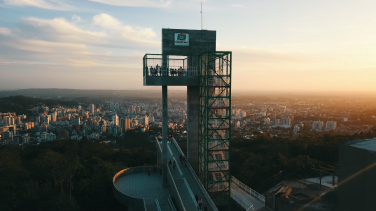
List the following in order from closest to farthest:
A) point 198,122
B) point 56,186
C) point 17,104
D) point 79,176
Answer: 1. point 198,122
2. point 56,186
3. point 79,176
4. point 17,104

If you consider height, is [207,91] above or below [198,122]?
above

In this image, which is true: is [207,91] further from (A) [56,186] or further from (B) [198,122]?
(A) [56,186]

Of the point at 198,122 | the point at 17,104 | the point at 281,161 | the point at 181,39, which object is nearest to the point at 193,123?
the point at 198,122

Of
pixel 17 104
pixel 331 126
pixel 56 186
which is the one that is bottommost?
pixel 331 126

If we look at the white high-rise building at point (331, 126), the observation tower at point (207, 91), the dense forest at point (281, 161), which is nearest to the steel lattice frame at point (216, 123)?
the observation tower at point (207, 91)

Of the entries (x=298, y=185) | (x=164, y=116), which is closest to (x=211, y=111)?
(x=164, y=116)

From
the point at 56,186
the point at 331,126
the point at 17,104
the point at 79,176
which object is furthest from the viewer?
the point at 17,104

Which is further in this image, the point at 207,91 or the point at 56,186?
the point at 56,186
